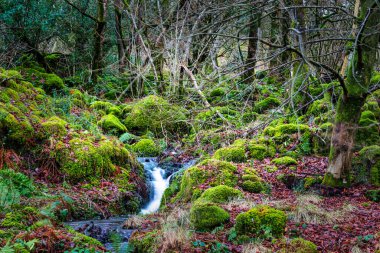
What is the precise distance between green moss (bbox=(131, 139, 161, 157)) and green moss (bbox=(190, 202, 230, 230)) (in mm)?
6094

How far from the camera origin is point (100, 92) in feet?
53.5

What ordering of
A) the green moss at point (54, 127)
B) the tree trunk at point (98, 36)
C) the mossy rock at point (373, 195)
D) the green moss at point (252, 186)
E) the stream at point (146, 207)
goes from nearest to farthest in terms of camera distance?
the stream at point (146, 207) → the mossy rock at point (373, 195) → the green moss at point (252, 186) → the green moss at point (54, 127) → the tree trunk at point (98, 36)

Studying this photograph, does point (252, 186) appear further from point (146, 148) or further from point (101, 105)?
point (101, 105)

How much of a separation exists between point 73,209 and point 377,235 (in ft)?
17.8

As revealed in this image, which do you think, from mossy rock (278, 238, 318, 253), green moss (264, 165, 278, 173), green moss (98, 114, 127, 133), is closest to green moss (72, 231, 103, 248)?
mossy rock (278, 238, 318, 253)

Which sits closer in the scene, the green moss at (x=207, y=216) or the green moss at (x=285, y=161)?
the green moss at (x=207, y=216)

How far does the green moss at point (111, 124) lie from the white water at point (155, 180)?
191 centimetres

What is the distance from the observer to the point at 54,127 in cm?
944

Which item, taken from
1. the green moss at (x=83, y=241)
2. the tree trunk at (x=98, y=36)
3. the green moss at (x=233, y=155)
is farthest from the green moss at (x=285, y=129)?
the tree trunk at (x=98, y=36)

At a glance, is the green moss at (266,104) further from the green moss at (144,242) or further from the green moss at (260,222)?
the green moss at (144,242)

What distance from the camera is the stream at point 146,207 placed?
6.05 metres

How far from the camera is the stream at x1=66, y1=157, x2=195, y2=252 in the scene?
6050mm

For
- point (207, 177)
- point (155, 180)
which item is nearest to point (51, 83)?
point (155, 180)

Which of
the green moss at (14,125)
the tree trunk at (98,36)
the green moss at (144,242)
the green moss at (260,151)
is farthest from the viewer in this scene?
the tree trunk at (98,36)
